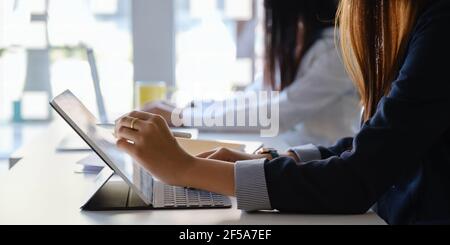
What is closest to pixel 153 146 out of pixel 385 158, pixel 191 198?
pixel 191 198

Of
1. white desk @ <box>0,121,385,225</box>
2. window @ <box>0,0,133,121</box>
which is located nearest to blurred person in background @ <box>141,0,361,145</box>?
white desk @ <box>0,121,385,225</box>

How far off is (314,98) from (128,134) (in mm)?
1183

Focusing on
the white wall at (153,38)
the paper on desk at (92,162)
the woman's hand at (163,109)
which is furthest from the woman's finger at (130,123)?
the white wall at (153,38)

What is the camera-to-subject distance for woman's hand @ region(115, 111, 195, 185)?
0.99 m

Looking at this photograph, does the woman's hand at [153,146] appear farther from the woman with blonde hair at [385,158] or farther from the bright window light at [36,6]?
the bright window light at [36,6]

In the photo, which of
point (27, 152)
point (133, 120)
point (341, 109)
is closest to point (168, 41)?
point (341, 109)

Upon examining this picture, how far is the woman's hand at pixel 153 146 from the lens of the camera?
0.99m

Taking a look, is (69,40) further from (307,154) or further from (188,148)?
(307,154)

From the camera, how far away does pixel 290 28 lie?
2.09m

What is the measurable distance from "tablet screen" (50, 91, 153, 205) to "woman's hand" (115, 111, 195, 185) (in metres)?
0.04

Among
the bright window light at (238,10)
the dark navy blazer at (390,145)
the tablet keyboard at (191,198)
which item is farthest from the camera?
the bright window light at (238,10)

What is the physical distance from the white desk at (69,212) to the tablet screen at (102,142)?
6 centimetres

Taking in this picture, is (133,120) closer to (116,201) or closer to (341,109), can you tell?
(116,201)

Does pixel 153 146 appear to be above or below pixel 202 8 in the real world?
below
